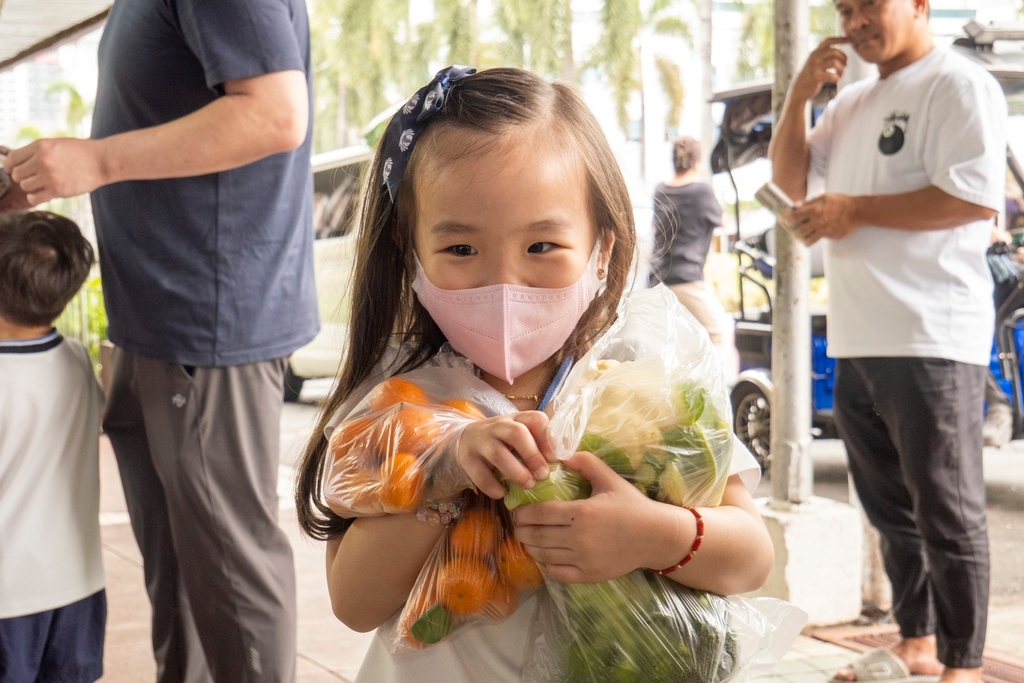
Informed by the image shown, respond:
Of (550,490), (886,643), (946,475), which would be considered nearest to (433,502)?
(550,490)

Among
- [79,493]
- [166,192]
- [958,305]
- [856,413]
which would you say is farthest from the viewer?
[856,413]

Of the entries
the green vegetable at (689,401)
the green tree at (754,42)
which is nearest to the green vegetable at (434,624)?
the green vegetable at (689,401)

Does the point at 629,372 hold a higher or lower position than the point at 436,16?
lower

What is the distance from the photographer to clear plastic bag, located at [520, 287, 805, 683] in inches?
44.1

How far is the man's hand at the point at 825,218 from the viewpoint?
3102mm

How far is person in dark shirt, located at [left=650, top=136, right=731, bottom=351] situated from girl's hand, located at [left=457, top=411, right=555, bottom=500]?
5737 mm

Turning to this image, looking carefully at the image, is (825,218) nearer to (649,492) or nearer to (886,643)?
(886,643)

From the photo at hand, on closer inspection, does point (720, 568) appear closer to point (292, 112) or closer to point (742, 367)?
point (292, 112)

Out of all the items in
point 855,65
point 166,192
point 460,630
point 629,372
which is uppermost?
point 855,65

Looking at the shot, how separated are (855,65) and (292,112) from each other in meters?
2.57

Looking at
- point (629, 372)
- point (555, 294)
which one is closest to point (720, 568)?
point (629, 372)

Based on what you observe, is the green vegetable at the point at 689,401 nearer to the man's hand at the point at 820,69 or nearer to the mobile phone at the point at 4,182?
the mobile phone at the point at 4,182

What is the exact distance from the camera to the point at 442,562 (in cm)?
120

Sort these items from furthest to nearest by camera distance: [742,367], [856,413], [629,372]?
1. [742,367]
2. [856,413]
3. [629,372]
